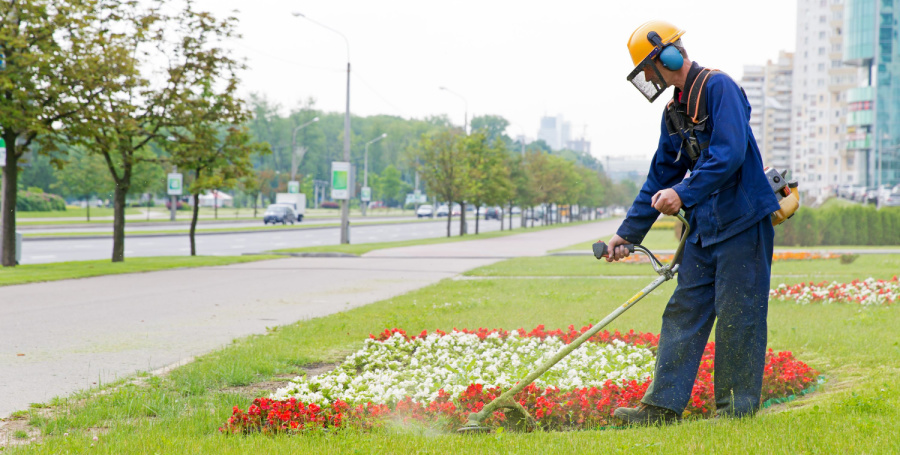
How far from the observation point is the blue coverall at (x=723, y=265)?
3.46m

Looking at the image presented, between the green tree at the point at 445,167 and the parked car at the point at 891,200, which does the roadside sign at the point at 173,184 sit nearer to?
the green tree at the point at 445,167

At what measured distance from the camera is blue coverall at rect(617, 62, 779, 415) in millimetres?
3465

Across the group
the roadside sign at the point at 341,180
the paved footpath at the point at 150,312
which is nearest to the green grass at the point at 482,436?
the paved footpath at the point at 150,312

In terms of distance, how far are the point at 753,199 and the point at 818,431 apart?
1.04 metres

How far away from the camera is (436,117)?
16275 centimetres

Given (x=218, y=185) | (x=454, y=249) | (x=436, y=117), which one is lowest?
(x=454, y=249)

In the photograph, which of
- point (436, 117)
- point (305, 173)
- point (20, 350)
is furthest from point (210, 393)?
point (436, 117)

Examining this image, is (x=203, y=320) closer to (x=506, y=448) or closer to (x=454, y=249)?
(x=506, y=448)

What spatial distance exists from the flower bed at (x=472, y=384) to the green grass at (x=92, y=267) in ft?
32.4

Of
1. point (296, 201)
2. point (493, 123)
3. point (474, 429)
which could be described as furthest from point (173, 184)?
point (493, 123)

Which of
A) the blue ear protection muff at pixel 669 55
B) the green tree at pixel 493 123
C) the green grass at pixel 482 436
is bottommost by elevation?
the green grass at pixel 482 436

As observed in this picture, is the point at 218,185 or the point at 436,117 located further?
the point at 436,117

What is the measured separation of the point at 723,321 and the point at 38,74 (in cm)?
1499

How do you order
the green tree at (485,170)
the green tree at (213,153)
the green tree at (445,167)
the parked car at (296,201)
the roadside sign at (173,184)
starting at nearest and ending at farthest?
the green tree at (213,153) → the roadside sign at (173,184) → the green tree at (445,167) → the green tree at (485,170) → the parked car at (296,201)
